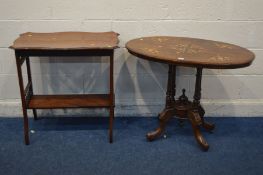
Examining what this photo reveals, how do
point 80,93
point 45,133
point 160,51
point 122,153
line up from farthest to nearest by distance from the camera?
point 80,93
point 45,133
point 122,153
point 160,51

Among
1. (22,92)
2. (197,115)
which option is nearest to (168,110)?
(197,115)

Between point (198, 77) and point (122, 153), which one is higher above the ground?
point (198, 77)

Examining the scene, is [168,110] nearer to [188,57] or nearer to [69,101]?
[188,57]

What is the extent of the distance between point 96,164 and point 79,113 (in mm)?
770

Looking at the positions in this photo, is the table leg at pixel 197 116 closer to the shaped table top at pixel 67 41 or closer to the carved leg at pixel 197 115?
the carved leg at pixel 197 115

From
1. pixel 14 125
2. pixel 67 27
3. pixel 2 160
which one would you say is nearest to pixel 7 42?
pixel 67 27

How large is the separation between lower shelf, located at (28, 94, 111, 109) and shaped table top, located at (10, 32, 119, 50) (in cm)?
47

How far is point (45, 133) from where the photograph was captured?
2668 millimetres

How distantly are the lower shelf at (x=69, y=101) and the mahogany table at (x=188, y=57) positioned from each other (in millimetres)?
456

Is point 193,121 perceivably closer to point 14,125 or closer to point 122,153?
point 122,153

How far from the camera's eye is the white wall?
2.64 meters

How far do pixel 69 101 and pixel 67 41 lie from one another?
488 mm

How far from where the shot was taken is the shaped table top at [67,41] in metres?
2.19

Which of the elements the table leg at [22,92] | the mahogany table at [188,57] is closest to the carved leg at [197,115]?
the mahogany table at [188,57]
